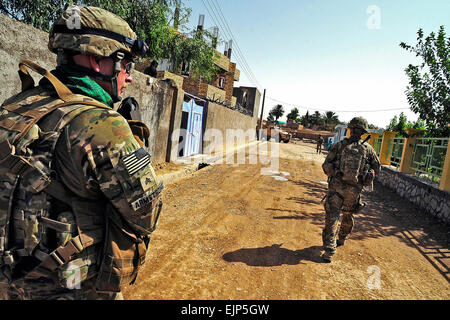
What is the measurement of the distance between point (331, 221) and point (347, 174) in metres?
0.69

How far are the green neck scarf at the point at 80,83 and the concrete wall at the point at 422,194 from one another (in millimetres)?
7144

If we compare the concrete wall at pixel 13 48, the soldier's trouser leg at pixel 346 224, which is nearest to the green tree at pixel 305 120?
the soldier's trouser leg at pixel 346 224

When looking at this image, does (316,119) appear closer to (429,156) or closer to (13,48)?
(429,156)

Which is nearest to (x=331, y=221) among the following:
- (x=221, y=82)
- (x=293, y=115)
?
(x=221, y=82)

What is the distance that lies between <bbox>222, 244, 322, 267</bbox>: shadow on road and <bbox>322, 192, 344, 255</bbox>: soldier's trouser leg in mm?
229

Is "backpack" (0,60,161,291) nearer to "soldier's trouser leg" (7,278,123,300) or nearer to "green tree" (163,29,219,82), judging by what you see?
"soldier's trouser leg" (7,278,123,300)

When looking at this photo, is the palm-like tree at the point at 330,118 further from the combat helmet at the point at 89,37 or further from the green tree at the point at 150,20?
the combat helmet at the point at 89,37

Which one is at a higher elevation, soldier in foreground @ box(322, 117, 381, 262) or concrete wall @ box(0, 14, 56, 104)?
concrete wall @ box(0, 14, 56, 104)

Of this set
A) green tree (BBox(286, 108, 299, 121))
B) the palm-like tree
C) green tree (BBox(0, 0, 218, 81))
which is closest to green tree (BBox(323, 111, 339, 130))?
the palm-like tree

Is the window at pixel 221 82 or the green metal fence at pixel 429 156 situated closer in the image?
the green metal fence at pixel 429 156

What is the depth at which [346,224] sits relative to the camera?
4.01m

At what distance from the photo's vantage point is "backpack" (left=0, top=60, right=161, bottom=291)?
1.00 metres

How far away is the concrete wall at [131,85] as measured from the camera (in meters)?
3.19
